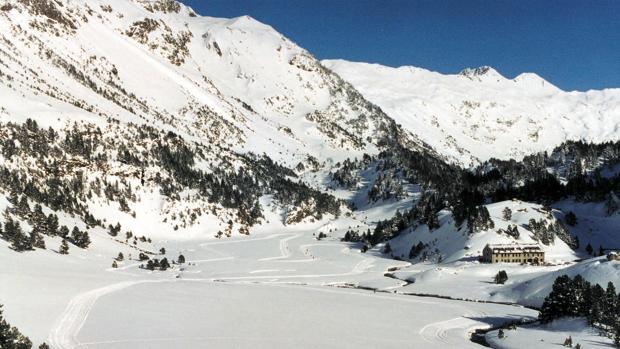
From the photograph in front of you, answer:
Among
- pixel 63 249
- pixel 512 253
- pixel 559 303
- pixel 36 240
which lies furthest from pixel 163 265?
pixel 512 253

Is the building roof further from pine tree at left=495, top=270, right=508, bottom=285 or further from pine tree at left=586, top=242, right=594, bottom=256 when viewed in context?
pine tree at left=495, top=270, right=508, bottom=285

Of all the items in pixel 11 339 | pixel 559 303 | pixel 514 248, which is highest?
pixel 514 248

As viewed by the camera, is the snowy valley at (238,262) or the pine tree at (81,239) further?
the pine tree at (81,239)

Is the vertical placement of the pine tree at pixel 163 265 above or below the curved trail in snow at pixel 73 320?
above

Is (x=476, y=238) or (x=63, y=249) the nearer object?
(x=63, y=249)

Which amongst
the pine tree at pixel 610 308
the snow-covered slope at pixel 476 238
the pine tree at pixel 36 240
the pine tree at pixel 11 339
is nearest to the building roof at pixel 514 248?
the snow-covered slope at pixel 476 238

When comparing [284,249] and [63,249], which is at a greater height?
[63,249]

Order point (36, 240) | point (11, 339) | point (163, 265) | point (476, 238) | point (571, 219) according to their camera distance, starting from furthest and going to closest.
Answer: point (571, 219) → point (476, 238) → point (163, 265) → point (36, 240) → point (11, 339)

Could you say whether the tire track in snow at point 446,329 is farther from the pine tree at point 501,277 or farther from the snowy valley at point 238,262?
the pine tree at point 501,277

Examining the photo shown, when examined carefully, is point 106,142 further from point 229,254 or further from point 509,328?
point 509,328

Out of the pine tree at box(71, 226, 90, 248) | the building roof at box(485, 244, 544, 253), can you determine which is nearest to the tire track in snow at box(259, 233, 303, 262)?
the pine tree at box(71, 226, 90, 248)

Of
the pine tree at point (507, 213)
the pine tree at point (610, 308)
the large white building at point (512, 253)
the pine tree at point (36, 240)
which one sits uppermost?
the pine tree at point (507, 213)

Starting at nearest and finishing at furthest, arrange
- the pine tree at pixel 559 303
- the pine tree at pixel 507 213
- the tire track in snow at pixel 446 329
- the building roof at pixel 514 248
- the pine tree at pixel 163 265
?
the tire track in snow at pixel 446 329 → the pine tree at pixel 559 303 → the pine tree at pixel 163 265 → the building roof at pixel 514 248 → the pine tree at pixel 507 213

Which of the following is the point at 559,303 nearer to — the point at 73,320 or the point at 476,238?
the point at 73,320
